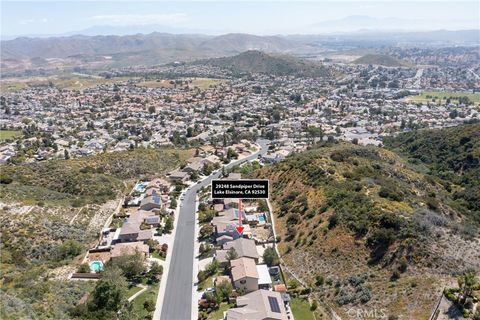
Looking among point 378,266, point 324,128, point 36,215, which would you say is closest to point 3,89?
point 324,128

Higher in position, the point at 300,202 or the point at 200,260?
the point at 300,202

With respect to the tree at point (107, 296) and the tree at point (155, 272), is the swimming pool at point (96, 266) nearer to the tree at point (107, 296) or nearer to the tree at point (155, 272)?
the tree at point (155, 272)

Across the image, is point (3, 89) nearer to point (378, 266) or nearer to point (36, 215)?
point (36, 215)

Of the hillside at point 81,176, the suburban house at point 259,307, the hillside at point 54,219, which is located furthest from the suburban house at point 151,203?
the suburban house at point 259,307

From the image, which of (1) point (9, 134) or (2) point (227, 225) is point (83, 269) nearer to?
(2) point (227, 225)

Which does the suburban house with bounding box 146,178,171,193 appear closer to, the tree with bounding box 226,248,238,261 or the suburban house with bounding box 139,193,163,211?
the suburban house with bounding box 139,193,163,211

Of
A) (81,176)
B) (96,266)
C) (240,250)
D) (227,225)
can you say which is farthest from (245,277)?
(81,176)

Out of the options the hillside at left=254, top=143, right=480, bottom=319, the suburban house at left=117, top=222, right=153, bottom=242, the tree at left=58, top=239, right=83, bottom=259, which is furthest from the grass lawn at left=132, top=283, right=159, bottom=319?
the hillside at left=254, top=143, right=480, bottom=319

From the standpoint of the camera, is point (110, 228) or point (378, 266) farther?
point (110, 228)
